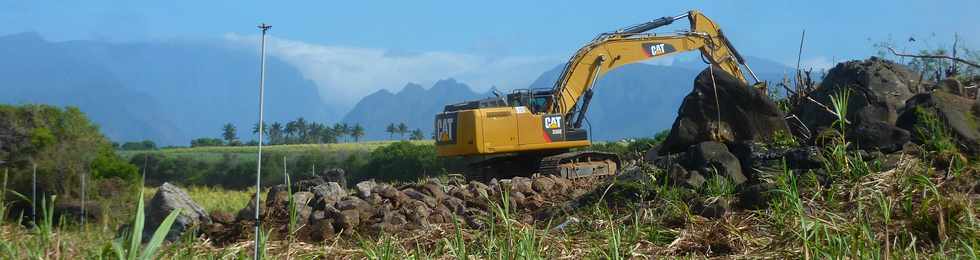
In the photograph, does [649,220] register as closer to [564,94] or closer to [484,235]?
[484,235]

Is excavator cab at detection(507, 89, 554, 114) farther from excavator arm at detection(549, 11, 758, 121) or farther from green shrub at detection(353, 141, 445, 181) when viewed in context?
green shrub at detection(353, 141, 445, 181)

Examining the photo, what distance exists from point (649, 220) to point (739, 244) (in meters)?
0.77

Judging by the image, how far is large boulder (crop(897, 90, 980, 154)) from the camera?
285 inches

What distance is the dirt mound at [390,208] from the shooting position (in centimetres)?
790

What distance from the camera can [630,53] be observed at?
61.3ft

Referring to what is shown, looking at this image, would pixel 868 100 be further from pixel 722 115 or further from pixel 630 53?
pixel 630 53

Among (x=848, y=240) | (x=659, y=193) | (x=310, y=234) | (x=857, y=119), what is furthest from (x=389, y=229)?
(x=857, y=119)

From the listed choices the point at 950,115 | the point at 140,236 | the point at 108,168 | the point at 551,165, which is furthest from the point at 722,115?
the point at 108,168

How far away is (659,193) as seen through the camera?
680 cm

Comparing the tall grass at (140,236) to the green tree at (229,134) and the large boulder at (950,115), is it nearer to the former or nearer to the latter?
the large boulder at (950,115)

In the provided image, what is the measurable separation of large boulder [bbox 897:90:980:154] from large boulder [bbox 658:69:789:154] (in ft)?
3.35

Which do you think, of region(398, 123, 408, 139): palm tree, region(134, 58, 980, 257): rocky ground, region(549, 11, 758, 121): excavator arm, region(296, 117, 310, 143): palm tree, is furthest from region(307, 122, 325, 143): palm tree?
region(134, 58, 980, 257): rocky ground

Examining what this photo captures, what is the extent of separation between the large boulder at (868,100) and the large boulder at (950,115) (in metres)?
0.19

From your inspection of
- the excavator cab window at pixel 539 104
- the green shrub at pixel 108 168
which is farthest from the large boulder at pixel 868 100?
the green shrub at pixel 108 168
